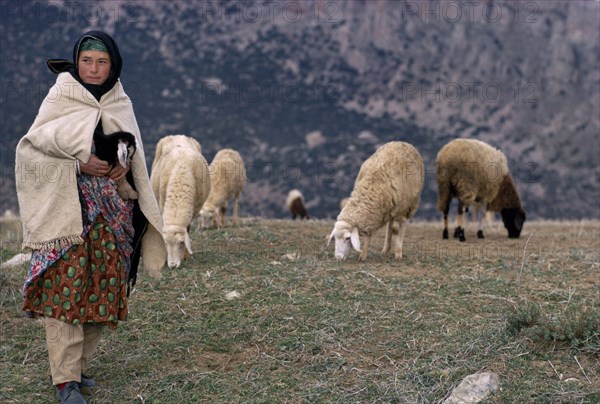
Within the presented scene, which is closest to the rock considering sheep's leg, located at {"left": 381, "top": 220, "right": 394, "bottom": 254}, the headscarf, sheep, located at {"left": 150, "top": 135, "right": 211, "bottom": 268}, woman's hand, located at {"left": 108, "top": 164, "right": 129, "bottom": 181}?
woman's hand, located at {"left": 108, "top": 164, "right": 129, "bottom": 181}

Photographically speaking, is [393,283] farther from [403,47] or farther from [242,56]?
[403,47]

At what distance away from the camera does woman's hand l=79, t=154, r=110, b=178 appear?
16.5 ft

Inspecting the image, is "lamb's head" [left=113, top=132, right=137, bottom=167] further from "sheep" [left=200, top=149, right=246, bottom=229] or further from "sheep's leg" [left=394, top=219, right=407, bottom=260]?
"sheep" [left=200, top=149, right=246, bottom=229]

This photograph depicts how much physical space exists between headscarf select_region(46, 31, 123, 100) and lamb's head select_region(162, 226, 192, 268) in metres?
3.63

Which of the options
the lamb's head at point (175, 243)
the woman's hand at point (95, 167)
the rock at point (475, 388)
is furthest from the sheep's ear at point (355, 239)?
the woman's hand at point (95, 167)

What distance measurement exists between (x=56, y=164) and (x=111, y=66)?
797mm

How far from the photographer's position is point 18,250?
9773mm

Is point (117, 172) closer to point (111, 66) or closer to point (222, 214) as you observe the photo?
point (111, 66)

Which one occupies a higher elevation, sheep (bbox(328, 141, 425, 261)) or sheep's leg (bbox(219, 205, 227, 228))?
sheep (bbox(328, 141, 425, 261))

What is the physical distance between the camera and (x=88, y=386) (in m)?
5.27

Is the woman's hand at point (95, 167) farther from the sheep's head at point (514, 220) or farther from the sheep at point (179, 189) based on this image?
the sheep's head at point (514, 220)

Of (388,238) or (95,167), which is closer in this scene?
(95,167)

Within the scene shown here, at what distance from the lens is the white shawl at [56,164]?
489 cm

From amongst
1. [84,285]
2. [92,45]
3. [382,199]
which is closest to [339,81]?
[382,199]
